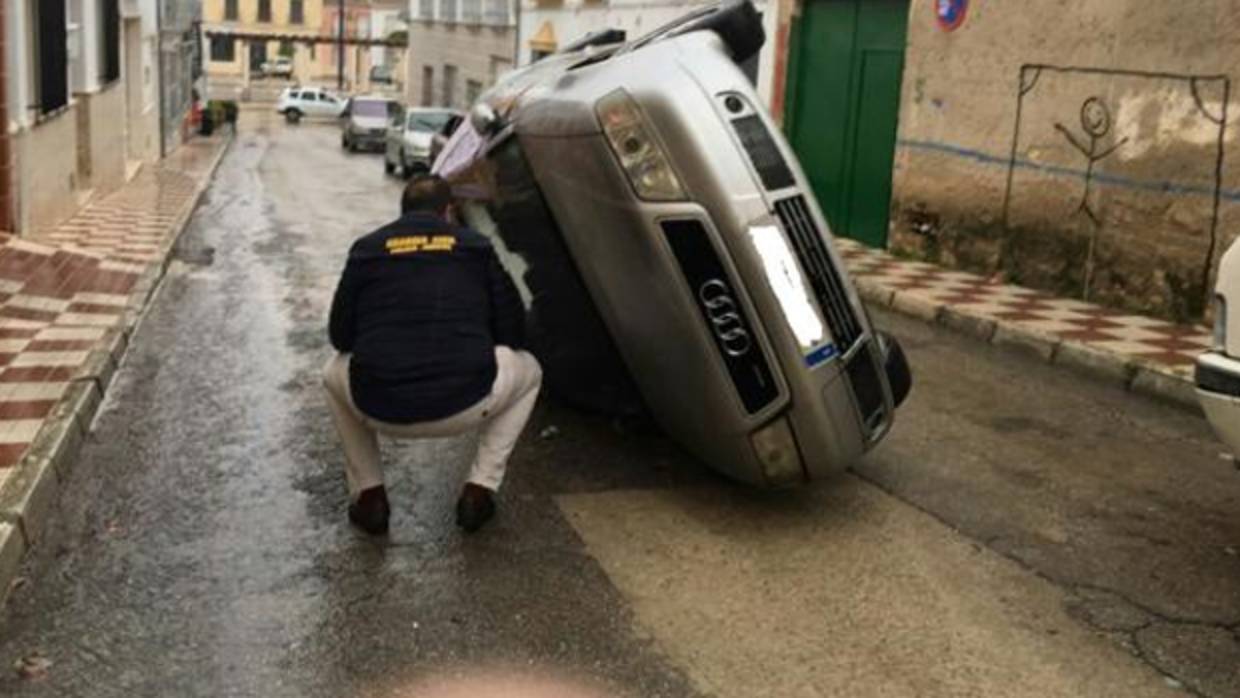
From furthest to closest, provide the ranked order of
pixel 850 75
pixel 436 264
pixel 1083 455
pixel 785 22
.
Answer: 1. pixel 785 22
2. pixel 850 75
3. pixel 1083 455
4. pixel 436 264

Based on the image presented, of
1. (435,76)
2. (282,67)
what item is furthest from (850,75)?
(282,67)

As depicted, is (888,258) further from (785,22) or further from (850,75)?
(785,22)

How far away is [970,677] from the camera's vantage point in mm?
3998

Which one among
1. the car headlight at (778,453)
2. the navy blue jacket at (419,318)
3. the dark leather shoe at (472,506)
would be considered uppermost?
the navy blue jacket at (419,318)

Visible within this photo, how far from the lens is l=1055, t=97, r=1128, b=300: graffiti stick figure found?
11.2m

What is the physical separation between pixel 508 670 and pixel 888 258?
10.8 m

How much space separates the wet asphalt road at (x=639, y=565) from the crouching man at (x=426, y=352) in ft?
0.95

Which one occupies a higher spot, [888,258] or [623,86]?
[623,86]

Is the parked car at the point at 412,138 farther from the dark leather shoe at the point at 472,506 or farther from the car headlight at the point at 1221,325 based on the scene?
the car headlight at the point at 1221,325

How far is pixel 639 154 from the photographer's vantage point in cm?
506

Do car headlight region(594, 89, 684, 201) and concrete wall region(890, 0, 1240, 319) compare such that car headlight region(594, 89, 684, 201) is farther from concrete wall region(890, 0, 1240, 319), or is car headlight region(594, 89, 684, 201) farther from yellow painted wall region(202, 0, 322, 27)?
yellow painted wall region(202, 0, 322, 27)

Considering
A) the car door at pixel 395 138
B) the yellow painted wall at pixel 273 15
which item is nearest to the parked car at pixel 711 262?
the car door at pixel 395 138

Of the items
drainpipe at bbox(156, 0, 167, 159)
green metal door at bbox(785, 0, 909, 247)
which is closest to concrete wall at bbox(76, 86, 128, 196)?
drainpipe at bbox(156, 0, 167, 159)

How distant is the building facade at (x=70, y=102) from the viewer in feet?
42.4
